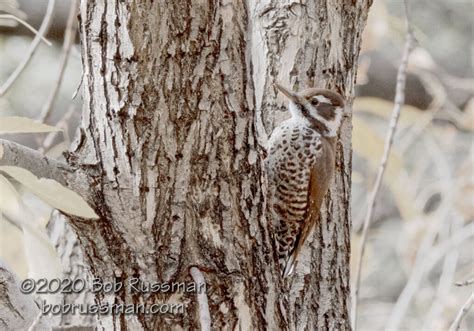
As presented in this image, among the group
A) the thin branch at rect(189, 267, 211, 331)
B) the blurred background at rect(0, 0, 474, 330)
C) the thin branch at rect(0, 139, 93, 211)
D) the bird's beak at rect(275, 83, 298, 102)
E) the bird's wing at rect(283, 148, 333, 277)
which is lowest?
the thin branch at rect(189, 267, 211, 331)

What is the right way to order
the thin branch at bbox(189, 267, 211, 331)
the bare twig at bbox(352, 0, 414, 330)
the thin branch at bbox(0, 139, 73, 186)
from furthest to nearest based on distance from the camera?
1. the bare twig at bbox(352, 0, 414, 330)
2. the thin branch at bbox(189, 267, 211, 331)
3. the thin branch at bbox(0, 139, 73, 186)

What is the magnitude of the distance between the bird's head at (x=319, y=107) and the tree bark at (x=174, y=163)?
667mm

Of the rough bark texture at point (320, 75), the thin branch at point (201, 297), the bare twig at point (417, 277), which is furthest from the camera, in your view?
the bare twig at point (417, 277)

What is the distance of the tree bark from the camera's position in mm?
1747

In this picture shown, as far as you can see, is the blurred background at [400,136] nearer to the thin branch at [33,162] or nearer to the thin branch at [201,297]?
the thin branch at [33,162]

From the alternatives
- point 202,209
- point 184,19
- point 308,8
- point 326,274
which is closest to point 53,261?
point 202,209

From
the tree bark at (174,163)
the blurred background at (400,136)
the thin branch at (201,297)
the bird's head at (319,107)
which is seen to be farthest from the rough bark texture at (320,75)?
the thin branch at (201,297)

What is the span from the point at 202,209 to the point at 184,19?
1.26 feet

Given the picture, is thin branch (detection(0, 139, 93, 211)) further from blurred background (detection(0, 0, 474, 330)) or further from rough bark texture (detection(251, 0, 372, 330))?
rough bark texture (detection(251, 0, 372, 330))

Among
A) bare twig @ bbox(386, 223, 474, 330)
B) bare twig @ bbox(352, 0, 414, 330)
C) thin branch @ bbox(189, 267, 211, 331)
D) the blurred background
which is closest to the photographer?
thin branch @ bbox(189, 267, 211, 331)

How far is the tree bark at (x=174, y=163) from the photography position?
1.75 meters

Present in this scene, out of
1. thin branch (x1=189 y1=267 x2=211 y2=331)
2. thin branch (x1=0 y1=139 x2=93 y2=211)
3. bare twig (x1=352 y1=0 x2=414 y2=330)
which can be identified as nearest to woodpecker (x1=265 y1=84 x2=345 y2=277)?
bare twig (x1=352 y1=0 x2=414 y2=330)

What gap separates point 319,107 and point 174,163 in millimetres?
1037

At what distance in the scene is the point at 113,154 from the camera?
1764mm
